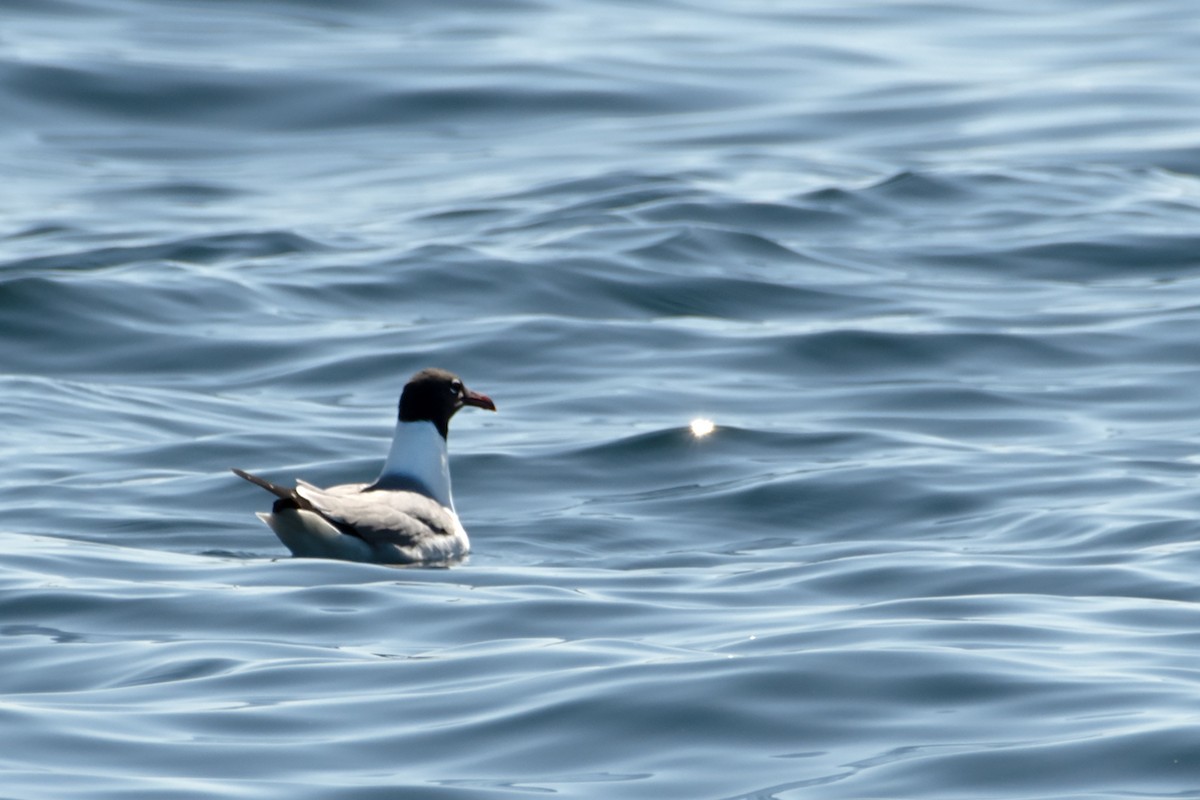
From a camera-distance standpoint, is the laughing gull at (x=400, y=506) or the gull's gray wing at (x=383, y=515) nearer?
the laughing gull at (x=400, y=506)

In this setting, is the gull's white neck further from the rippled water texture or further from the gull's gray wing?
the gull's gray wing

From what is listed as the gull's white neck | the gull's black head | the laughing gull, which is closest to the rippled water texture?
the laughing gull

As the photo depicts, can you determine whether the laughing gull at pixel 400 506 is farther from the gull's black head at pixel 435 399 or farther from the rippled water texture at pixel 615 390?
the rippled water texture at pixel 615 390

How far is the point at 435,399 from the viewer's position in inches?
472

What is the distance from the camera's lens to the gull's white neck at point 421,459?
11.6 metres

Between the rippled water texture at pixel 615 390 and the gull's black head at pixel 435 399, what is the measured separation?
62cm

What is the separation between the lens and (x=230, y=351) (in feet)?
51.6

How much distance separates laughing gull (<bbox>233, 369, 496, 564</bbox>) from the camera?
1014 cm

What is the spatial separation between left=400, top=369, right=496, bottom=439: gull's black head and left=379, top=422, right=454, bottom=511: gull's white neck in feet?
0.26

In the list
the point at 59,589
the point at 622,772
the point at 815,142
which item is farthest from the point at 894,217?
the point at 622,772

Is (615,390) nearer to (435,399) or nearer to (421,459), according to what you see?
(435,399)

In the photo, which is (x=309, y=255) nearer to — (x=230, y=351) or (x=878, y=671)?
(x=230, y=351)

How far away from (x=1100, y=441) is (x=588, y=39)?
54.8 feet

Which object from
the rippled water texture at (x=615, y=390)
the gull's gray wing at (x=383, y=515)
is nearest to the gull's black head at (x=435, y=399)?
the rippled water texture at (x=615, y=390)
